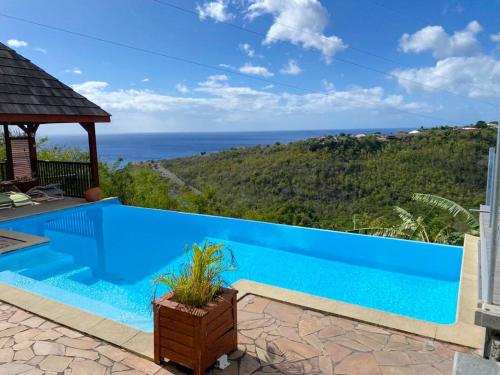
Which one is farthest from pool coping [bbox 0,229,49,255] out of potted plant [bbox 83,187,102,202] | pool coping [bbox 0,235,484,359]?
potted plant [bbox 83,187,102,202]

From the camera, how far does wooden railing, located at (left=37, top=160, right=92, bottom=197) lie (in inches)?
450

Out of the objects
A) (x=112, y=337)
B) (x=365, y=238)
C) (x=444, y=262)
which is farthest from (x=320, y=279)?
(x=112, y=337)

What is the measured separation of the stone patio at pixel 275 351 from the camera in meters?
3.34

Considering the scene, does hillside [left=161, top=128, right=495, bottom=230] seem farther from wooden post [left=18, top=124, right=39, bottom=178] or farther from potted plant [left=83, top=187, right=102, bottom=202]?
wooden post [left=18, top=124, right=39, bottom=178]

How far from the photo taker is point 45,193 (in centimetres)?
1114

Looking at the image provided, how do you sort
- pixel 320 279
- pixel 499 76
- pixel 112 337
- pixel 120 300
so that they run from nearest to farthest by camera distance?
pixel 499 76 < pixel 112 337 < pixel 120 300 < pixel 320 279

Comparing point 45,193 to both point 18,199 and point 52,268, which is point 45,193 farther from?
point 52,268

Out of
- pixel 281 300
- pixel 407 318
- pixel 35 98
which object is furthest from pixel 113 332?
pixel 35 98

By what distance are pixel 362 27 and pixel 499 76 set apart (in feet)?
75.3

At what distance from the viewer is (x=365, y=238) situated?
778cm

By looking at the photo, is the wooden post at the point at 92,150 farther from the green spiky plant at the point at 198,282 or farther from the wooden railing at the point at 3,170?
the green spiky plant at the point at 198,282

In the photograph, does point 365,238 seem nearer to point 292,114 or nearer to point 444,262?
point 444,262

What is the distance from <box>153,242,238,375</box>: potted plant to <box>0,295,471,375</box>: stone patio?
194 millimetres

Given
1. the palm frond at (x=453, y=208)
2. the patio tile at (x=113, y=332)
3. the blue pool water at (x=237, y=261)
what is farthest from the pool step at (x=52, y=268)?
the palm frond at (x=453, y=208)
